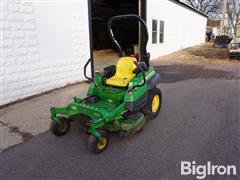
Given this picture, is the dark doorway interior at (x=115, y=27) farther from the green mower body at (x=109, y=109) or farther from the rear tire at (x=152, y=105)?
the green mower body at (x=109, y=109)

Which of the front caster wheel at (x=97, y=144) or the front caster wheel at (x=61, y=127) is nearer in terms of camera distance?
the front caster wheel at (x=97, y=144)

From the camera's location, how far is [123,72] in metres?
3.47

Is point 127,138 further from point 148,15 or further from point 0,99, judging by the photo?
point 148,15

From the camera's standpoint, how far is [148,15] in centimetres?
977

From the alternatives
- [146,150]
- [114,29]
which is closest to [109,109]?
[146,150]

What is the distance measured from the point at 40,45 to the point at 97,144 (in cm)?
318

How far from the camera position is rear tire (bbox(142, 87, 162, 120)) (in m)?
3.45

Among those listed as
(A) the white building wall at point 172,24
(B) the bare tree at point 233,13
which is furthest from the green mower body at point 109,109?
(B) the bare tree at point 233,13

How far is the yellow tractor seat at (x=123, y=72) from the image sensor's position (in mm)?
3311

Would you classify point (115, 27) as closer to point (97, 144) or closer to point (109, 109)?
point (109, 109)

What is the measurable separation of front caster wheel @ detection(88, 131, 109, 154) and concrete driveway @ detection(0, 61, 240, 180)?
0.07 m

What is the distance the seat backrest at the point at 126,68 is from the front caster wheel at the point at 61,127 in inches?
44.6

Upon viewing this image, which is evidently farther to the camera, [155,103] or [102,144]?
[155,103]

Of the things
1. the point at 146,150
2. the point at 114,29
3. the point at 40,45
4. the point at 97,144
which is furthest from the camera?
the point at 114,29
